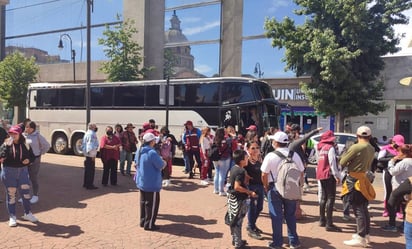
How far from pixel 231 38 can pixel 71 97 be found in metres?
13.6

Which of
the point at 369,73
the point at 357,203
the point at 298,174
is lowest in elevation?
the point at 357,203

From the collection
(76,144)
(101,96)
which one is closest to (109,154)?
(101,96)

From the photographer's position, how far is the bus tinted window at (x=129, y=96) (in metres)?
16.4

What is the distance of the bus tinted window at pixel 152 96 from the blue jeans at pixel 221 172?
7266 millimetres

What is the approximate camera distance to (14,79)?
2817 cm

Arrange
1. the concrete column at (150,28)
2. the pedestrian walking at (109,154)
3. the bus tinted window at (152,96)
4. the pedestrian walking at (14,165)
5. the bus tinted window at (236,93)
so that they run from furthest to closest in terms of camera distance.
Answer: the concrete column at (150,28) < the bus tinted window at (152,96) < the bus tinted window at (236,93) < the pedestrian walking at (109,154) < the pedestrian walking at (14,165)

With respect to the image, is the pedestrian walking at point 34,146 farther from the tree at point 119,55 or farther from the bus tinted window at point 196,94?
the tree at point 119,55

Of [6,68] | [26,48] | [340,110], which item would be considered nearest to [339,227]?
[340,110]

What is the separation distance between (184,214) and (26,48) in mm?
36530

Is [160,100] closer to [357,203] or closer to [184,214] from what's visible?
[184,214]

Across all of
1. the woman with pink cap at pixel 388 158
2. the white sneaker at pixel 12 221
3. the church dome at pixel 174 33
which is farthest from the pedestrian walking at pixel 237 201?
the church dome at pixel 174 33

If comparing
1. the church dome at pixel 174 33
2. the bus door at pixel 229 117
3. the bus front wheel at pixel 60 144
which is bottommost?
the bus front wheel at pixel 60 144

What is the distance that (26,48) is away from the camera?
3834 centimetres

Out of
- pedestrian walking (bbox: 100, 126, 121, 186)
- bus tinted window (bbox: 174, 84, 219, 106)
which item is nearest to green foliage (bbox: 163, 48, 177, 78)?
bus tinted window (bbox: 174, 84, 219, 106)
